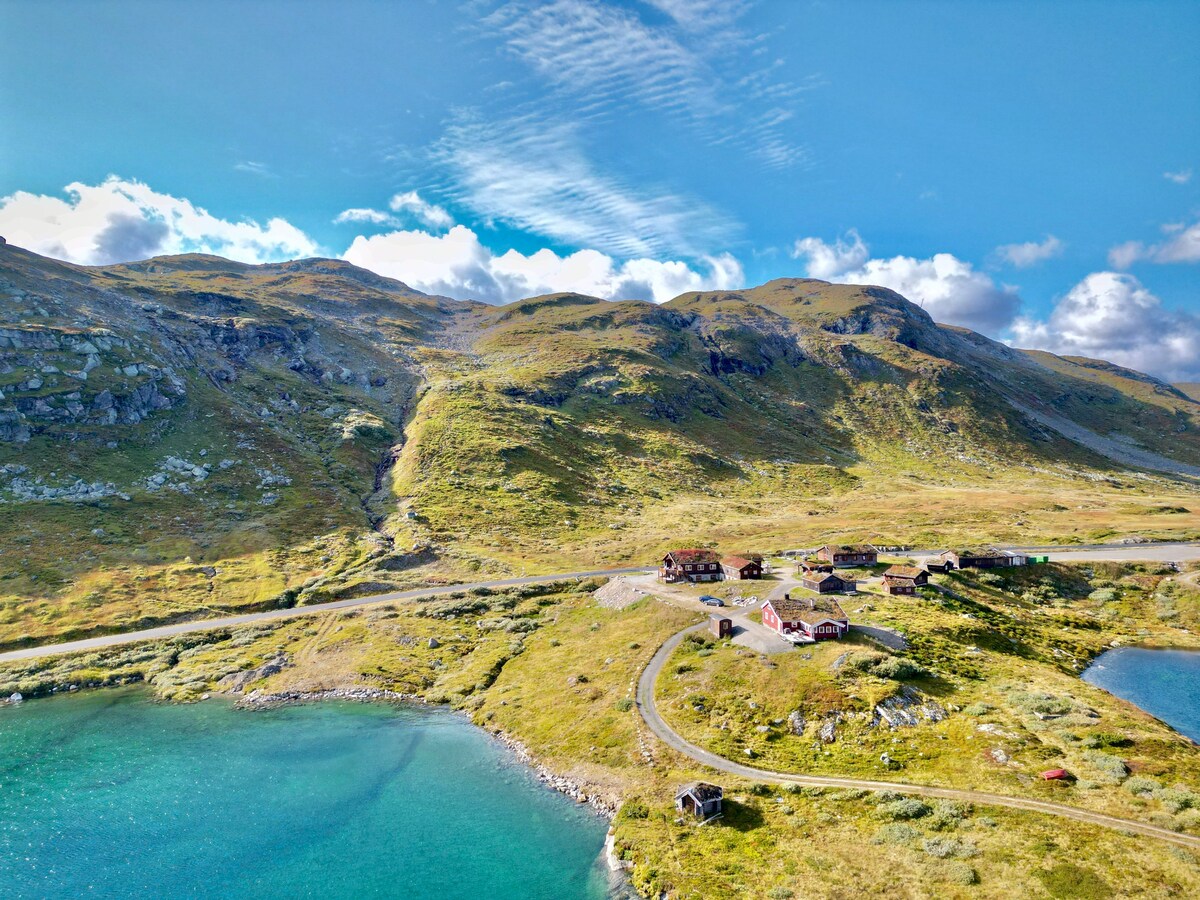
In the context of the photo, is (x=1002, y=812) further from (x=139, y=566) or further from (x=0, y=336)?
(x=0, y=336)

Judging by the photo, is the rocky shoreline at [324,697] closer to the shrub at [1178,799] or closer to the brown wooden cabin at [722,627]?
the brown wooden cabin at [722,627]

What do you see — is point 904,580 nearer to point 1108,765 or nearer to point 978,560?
point 978,560

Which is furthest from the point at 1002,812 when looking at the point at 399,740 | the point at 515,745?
the point at 399,740

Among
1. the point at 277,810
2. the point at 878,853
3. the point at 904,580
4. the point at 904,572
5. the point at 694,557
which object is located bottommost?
the point at 277,810

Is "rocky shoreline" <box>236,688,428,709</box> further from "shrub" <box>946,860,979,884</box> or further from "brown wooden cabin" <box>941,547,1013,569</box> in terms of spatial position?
"brown wooden cabin" <box>941,547,1013,569</box>

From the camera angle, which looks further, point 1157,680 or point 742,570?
point 742,570

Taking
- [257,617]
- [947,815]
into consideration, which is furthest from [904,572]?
[257,617]

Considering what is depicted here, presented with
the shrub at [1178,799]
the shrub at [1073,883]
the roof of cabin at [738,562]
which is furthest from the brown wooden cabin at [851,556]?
the shrub at [1073,883]
